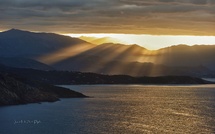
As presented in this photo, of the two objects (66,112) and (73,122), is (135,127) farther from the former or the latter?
(66,112)

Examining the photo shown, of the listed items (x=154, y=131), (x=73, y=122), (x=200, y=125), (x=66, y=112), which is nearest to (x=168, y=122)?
(x=200, y=125)

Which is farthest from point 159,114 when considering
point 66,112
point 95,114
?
point 66,112

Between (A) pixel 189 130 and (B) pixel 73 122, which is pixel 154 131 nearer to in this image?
(A) pixel 189 130

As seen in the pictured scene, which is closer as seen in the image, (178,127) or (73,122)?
(178,127)

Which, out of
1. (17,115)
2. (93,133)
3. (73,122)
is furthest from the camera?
(17,115)

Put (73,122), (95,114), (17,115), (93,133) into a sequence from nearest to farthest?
(93,133) → (73,122) → (17,115) → (95,114)

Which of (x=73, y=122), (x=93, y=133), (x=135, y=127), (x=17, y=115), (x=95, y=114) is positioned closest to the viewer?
(x=93, y=133)

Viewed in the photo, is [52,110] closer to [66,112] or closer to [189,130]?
[66,112]

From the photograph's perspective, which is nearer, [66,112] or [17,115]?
[17,115]
